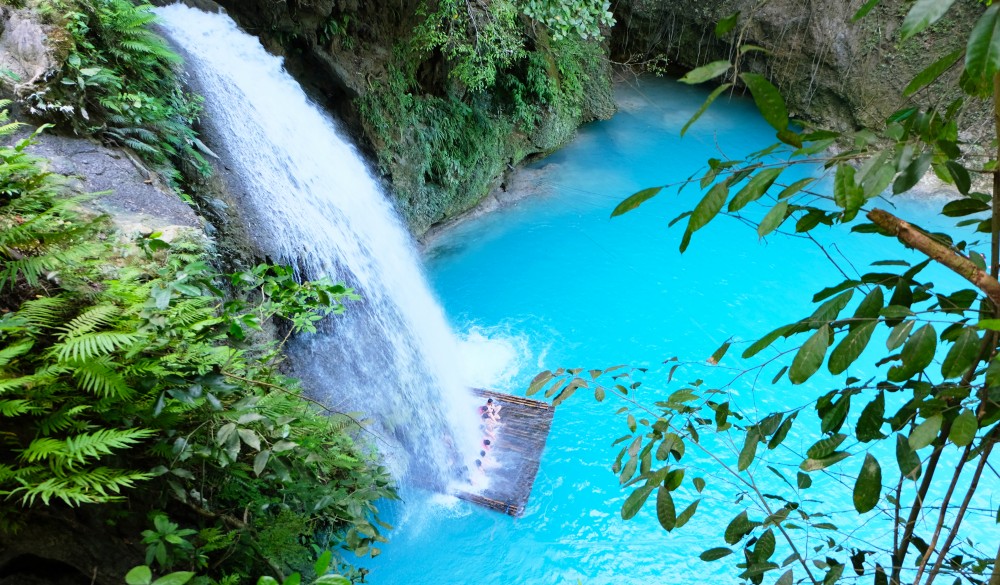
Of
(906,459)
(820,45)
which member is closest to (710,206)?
(906,459)

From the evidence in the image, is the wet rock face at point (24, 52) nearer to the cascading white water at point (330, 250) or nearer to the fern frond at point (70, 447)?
the cascading white water at point (330, 250)

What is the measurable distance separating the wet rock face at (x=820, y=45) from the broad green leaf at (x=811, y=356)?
8640 millimetres

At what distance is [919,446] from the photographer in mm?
875

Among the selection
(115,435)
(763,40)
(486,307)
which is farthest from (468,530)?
(763,40)

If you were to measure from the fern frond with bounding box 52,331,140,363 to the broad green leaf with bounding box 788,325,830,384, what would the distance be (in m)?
1.50

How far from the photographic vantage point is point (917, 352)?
0.93 m

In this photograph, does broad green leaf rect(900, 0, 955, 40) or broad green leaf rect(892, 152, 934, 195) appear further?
broad green leaf rect(892, 152, 934, 195)

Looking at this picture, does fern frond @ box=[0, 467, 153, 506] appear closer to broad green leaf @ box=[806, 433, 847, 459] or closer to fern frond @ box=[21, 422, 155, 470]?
fern frond @ box=[21, 422, 155, 470]

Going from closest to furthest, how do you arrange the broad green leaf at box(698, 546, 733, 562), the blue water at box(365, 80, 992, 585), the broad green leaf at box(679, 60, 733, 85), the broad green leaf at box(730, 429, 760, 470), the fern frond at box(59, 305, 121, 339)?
the broad green leaf at box(679, 60, 733, 85), the broad green leaf at box(730, 429, 760, 470), the broad green leaf at box(698, 546, 733, 562), the fern frond at box(59, 305, 121, 339), the blue water at box(365, 80, 992, 585)

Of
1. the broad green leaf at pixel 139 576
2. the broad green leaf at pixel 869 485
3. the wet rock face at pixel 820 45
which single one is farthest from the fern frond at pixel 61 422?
the wet rock face at pixel 820 45

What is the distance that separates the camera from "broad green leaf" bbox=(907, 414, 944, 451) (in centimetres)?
88

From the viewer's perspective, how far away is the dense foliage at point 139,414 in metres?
1.41

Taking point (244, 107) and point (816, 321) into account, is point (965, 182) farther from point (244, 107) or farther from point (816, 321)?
point (244, 107)

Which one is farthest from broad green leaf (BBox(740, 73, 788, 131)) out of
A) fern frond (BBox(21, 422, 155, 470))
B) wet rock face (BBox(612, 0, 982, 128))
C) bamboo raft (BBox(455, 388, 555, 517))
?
wet rock face (BBox(612, 0, 982, 128))
